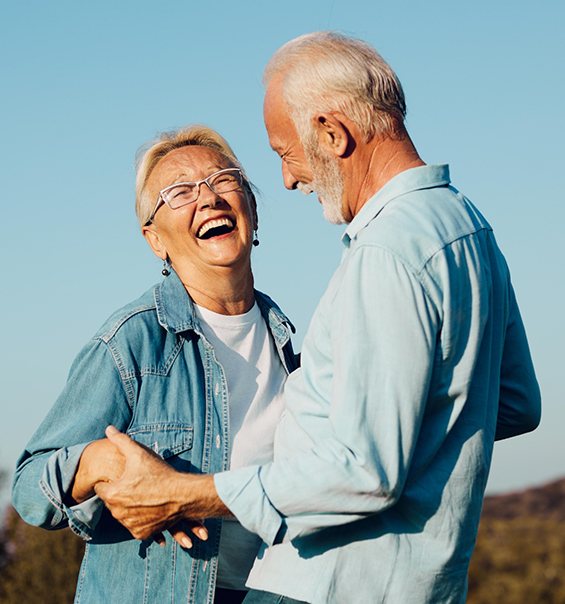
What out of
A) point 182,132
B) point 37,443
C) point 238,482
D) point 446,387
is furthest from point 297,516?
point 182,132

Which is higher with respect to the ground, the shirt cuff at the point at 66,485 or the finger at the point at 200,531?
the shirt cuff at the point at 66,485

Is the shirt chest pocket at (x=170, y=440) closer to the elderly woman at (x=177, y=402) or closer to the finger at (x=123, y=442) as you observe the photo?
the elderly woman at (x=177, y=402)

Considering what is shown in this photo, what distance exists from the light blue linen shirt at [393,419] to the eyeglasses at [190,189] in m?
1.44

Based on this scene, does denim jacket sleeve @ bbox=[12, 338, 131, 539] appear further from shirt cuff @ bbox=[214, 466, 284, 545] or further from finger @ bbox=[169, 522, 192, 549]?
shirt cuff @ bbox=[214, 466, 284, 545]

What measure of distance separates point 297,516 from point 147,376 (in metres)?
1.19

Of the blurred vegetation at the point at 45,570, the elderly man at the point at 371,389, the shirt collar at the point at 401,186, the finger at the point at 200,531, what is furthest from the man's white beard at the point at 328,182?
the blurred vegetation at the point at 45,570

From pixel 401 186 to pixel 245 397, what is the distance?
1.41 meters

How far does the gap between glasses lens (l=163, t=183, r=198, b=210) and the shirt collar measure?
144cm

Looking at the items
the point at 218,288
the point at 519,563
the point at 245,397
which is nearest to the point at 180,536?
the point at 245,397

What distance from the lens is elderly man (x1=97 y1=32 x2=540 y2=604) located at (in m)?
1.96

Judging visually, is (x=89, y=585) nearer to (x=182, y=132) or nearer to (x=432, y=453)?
(x=432, y=453)

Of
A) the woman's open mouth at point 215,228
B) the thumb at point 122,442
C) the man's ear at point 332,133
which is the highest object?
the man's ear at point 332,133

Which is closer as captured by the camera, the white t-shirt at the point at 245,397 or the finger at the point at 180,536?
the finger at the point at 180,536

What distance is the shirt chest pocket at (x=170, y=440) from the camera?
292 centimetres
